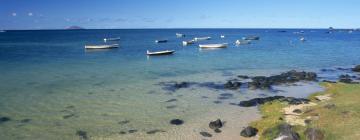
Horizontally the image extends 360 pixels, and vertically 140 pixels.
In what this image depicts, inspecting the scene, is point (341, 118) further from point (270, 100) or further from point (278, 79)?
point (278, 79)

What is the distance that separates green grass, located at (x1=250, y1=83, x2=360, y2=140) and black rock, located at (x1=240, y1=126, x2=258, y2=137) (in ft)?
1.37

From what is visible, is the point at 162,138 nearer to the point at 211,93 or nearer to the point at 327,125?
the point at 327,125

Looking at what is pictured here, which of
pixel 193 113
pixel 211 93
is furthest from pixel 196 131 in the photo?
pixel 211 93

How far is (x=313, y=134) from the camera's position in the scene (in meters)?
17.2

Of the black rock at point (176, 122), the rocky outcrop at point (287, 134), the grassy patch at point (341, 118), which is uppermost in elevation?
the grassy patch at point (341, 118)

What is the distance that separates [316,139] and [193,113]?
1000 centimetres

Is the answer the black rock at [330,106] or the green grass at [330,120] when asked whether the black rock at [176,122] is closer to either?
the green grass at [330,120]

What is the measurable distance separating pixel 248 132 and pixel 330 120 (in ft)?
15.6

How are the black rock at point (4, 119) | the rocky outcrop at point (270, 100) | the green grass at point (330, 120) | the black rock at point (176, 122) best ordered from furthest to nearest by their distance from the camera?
the rocky outcrop at point (270, 100), the black rock at point (4, 119), the black rock at point (176, 122), the green grass at point (330, 120)

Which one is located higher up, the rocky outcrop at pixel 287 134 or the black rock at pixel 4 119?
the rocky outcrop at pixel 287 134

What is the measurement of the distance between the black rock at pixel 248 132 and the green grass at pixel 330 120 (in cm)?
42

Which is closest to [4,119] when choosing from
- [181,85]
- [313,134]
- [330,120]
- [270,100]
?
[181,85]

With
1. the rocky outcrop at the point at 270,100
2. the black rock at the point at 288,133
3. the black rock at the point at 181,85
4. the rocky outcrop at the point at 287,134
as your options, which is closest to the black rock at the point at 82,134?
the rocky outcrop at the point at 287,134

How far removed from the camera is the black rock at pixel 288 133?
1686 centimetres
